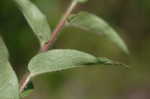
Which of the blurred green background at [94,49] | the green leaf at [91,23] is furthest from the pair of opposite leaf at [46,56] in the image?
the blurred green background at [94,49]

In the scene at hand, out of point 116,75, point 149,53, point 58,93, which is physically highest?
point 149,53

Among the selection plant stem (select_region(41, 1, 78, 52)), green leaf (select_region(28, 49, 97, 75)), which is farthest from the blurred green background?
green leaf (select_region(28, 49, 97, 75))

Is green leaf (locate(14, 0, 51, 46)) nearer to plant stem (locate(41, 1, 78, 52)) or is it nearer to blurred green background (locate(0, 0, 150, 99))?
plant stem (locate(41, 1, 78, 52))

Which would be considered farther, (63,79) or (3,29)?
(63,79)

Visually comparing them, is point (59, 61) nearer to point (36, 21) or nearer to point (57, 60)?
point (57, 60)

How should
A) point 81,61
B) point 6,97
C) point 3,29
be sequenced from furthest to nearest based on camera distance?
point 3,29, point 81,61, point 6,97

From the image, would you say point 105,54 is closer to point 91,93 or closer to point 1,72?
point 91,93

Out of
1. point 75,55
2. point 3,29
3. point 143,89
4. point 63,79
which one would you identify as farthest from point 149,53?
point 75,55
